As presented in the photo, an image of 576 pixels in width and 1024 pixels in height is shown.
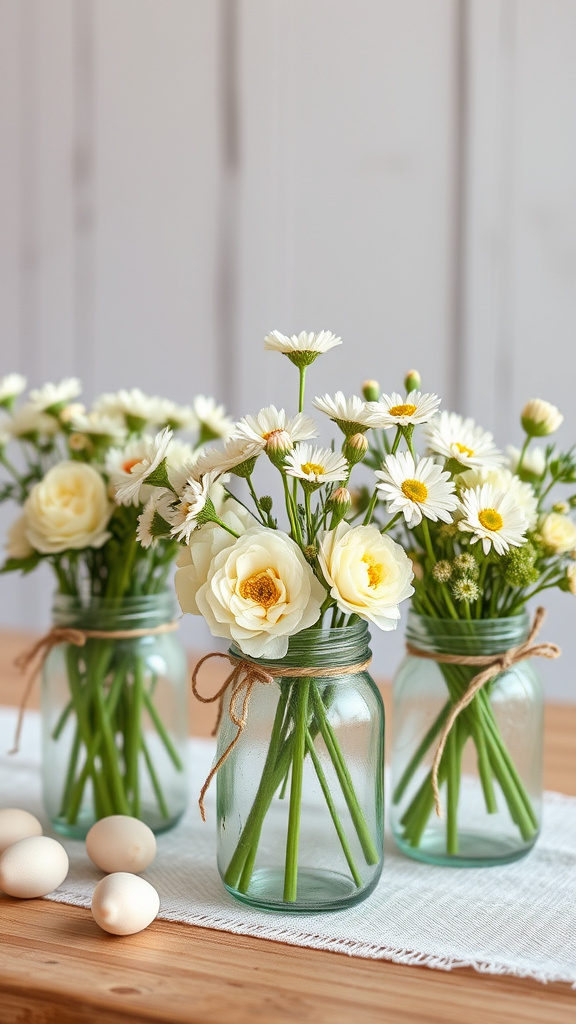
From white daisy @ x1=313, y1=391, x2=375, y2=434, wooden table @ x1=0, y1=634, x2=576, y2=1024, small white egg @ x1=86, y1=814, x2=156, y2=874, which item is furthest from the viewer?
small white egg @ x1=86, y1=814, x2=156, y2=874

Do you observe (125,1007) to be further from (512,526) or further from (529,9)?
(529,9)

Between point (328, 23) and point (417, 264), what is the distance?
545mm

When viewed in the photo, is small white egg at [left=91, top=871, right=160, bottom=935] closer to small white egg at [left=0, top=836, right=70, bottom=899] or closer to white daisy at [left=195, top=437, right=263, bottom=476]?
small white egg at [left=0, top=836, right=70, bottom=899]

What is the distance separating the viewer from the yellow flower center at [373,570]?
0.76 meters

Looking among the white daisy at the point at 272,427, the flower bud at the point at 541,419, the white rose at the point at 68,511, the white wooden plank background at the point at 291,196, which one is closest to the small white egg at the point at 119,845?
the white rose at the point at 68,511

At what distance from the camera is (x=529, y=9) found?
202 centimetres

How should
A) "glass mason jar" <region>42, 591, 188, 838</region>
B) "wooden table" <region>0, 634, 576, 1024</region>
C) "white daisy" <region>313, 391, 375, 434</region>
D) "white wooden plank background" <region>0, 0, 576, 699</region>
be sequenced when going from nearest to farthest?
"wooden table" <region>0, 634, 576, 1024</region>
"white daisy" <region>313, 391, 375, 434</region>
"glass mason jar" <region>42, 591, 188, 838</region>
"white wooden plank background" <region>0, 0, 576, 699</region>

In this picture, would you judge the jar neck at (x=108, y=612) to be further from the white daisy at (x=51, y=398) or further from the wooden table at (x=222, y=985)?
the wooden table at (x=222, y=985)

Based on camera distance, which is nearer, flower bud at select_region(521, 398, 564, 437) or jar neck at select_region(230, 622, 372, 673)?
jar neck at select_region(230, 622, 372, 673)

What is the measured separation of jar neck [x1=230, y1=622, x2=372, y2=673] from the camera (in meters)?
0.79

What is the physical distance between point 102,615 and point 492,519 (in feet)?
1.29

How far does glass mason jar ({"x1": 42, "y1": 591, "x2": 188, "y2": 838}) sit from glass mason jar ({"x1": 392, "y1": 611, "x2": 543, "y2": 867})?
239mm

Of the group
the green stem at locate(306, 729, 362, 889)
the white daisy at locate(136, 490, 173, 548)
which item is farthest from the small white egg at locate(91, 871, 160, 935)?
the white daisy at locate(136, 490, 173, 548)

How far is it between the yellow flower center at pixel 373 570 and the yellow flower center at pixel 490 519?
11 centimetres
